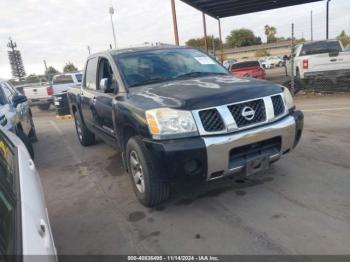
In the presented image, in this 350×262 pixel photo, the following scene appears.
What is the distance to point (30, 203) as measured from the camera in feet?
6.61

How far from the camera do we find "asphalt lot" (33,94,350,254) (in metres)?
3.03

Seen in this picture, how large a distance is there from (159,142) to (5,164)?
1.41 meters

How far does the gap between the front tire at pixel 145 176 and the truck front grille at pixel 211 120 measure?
669 millimetres

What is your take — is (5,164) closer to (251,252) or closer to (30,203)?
(30,203)

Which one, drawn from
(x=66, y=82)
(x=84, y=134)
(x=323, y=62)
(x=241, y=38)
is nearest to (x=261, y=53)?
(x=241, y=38)

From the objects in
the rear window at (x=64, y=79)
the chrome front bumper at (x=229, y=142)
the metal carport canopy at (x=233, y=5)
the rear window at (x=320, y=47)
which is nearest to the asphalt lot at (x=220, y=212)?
the chrome front bumper at (x=229, y=142)

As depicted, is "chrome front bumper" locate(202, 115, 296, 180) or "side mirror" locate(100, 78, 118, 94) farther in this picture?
"side mirror" locate(100, 78, 118, 94)

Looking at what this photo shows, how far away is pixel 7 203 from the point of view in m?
1.78

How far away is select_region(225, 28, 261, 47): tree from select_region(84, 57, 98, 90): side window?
272 ft

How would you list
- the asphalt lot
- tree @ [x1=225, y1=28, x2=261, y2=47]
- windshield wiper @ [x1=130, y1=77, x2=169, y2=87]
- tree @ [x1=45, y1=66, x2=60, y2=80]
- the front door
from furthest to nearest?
tree @ [x1=225, y1=28, x2=261, y2=47]
tree @ [x1=45, y1=66, x2=60, y2=80]
the front door
windshield wiper @ [x1=130, y1=77, x2=169, y2=87]
the asphalt lot

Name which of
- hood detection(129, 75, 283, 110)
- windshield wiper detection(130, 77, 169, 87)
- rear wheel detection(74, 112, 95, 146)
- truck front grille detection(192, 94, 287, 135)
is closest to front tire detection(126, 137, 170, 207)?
hood detection(129, 75, 283, 110)

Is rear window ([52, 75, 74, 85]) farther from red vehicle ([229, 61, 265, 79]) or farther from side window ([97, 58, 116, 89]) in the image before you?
side window ([97, 58, 116, 89])

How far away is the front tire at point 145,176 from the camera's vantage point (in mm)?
3498

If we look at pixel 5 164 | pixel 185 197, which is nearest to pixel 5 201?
pixel 5 164
